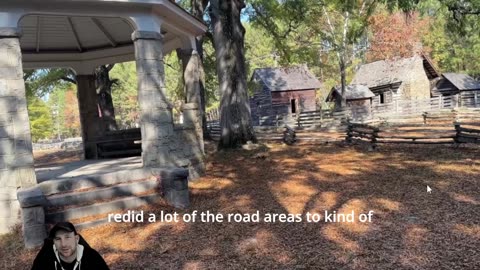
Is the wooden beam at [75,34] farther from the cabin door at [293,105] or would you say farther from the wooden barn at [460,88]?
the wooden barn at [460,88]

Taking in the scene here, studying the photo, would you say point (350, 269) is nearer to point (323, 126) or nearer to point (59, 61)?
point (59, 61)

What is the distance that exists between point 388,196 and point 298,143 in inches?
470

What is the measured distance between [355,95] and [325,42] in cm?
1052

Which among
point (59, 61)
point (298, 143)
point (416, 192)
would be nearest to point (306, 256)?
point (416, 192)

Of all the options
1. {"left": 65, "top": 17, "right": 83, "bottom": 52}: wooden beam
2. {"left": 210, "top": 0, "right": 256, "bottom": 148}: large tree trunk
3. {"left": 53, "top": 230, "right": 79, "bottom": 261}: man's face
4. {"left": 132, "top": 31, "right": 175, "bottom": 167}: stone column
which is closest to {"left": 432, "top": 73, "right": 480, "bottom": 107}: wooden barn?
{"left": 210, "top": 0, "right": 256, "bottom": 148}: large tree trunk

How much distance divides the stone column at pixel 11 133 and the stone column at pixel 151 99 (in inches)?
90.2

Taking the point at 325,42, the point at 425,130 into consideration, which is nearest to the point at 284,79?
the point at 325,42

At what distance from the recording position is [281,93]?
39.8m

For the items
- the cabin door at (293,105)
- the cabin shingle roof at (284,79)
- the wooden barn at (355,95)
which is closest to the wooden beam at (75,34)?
the cabin shingle roof at (284,79)

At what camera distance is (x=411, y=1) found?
587 inches

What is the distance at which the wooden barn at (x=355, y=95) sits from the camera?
41.1 meters

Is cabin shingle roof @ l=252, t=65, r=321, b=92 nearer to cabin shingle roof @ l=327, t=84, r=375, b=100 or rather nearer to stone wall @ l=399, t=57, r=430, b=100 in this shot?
cabin shingle roof @ l=327, t=84, r=375, b=100

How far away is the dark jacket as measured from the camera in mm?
2959

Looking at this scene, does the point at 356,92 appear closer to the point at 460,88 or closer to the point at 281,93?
the point at 281,93
